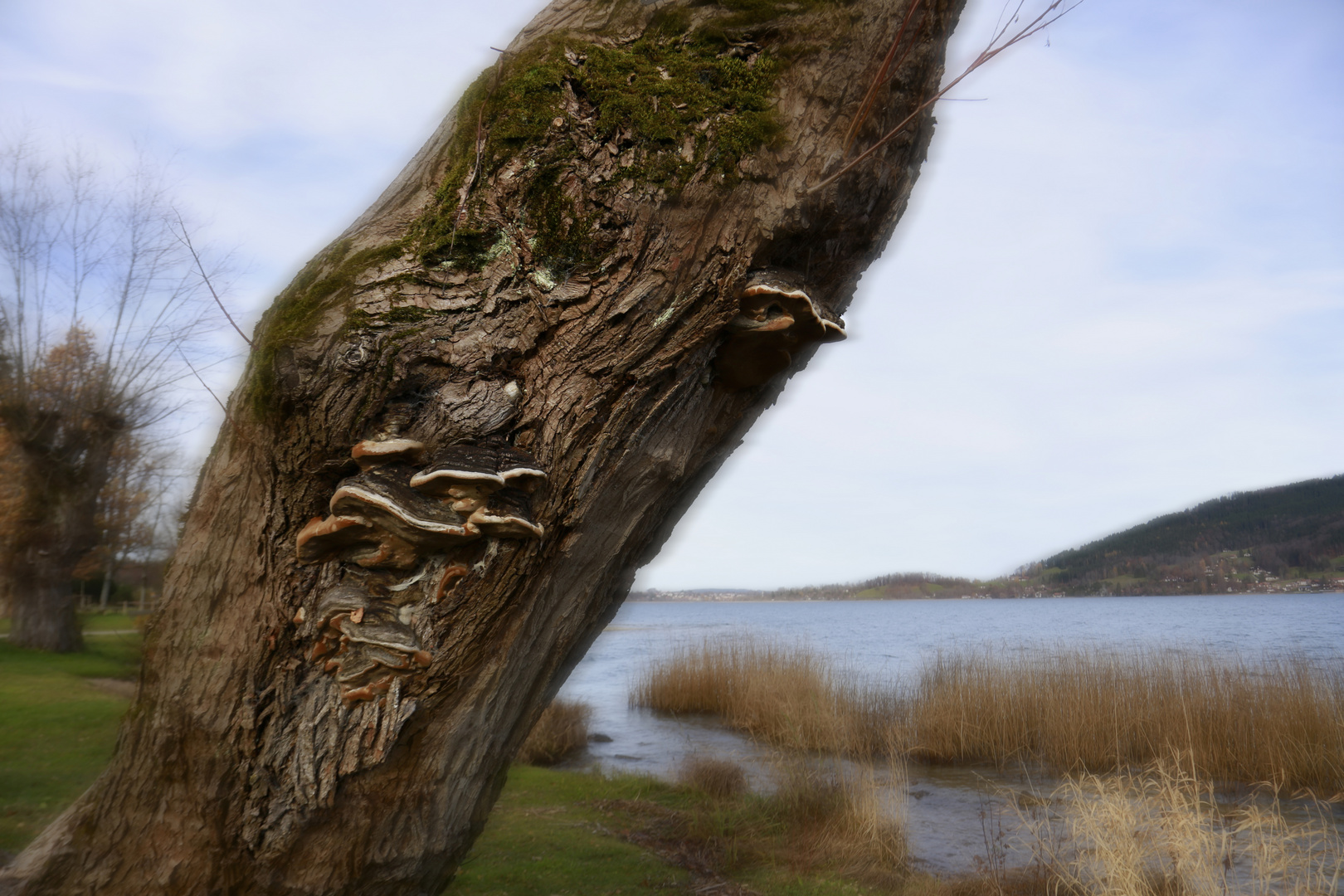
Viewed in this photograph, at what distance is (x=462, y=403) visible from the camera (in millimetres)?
1771

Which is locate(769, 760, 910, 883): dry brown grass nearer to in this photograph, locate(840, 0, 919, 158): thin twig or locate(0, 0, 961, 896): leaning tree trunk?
locate(0, 0, 961, 896): leaning tree trunk

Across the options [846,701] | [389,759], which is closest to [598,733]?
[846,701]

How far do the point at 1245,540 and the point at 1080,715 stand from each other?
62387 millimetres

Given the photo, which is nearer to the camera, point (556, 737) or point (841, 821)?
point (841, 821)

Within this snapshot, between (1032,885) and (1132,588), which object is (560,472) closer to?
(1032,885)

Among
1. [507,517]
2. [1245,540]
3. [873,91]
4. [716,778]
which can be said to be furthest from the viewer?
[1245,540]

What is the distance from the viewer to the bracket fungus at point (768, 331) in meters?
1.88

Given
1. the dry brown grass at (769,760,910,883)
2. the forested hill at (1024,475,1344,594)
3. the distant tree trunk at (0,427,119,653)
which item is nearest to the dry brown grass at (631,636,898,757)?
the dry brown grass at (769,760,910,883)

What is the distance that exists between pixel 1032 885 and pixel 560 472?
17.6 feet

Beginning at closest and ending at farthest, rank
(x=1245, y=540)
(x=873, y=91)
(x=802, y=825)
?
(x=873, y=91) → (x=802, y=825) → (x=1245, y=540)

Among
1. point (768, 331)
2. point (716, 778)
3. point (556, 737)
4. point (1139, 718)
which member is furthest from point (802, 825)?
point (768, 331)

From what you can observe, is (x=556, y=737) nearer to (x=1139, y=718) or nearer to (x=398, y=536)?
(x=1139, y=718)

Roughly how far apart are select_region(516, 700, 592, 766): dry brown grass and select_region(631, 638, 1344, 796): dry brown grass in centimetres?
253

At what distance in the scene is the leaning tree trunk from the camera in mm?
1766
